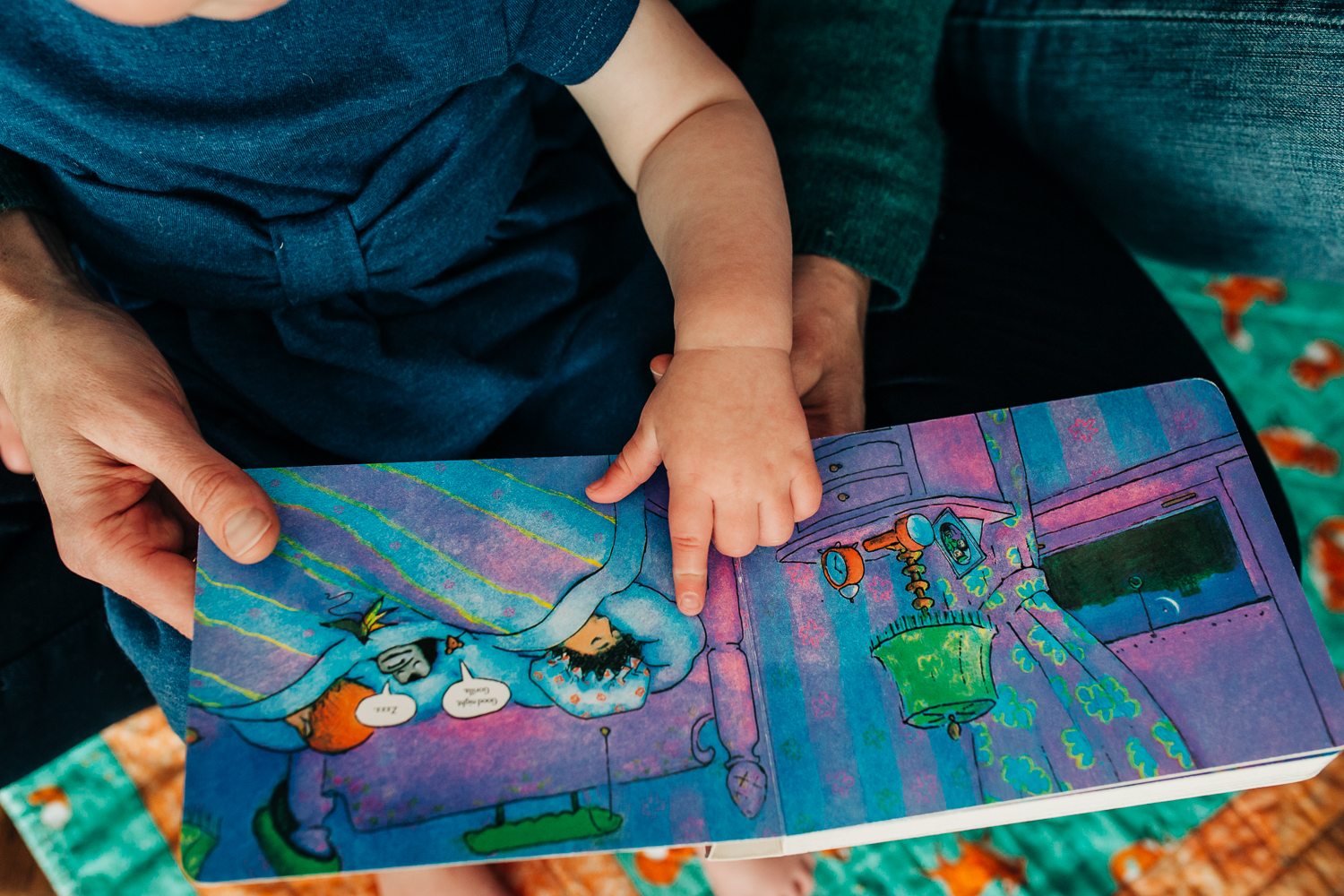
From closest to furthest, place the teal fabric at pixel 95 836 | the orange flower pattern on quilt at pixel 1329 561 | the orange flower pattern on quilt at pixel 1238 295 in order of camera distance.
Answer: the teal fabric at pixel 95 836 → the orange flower pattern on quilt at pixel 1329 561 → the orange flower pattern on quilt at pixel 1238 295

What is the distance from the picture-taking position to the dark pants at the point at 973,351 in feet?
2.14

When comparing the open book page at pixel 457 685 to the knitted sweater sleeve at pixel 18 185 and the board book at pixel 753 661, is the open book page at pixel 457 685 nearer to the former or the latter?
the board book at pixel 753 661

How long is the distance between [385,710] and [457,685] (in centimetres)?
4

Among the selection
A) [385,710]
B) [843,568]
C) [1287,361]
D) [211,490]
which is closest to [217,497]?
[211,490]

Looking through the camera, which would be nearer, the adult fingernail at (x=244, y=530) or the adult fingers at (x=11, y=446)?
the adult fingernail at (x=244, y=530)

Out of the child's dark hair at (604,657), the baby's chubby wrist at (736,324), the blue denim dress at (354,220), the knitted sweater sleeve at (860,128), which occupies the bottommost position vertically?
the child's dark hair at (604,657)

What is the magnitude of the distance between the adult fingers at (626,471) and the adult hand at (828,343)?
16cm

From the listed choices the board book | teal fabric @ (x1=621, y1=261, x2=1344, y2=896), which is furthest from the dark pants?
teal fabric @ (x1=621, y1=261, x2=1344, y2=896)

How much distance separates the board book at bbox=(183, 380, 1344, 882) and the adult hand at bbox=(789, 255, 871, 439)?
0.29ft

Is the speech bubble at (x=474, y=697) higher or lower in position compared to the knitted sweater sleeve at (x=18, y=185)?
lower

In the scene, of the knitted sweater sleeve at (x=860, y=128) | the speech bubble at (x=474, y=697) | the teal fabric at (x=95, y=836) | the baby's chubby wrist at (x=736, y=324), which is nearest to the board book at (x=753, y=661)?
the speech bubble at (x=474, y=697)

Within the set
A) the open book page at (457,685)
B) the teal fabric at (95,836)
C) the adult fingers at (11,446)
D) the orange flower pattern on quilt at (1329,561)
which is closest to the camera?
the open book page at (457,685)

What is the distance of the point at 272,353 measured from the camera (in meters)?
0.63

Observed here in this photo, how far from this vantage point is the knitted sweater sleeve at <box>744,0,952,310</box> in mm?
717
